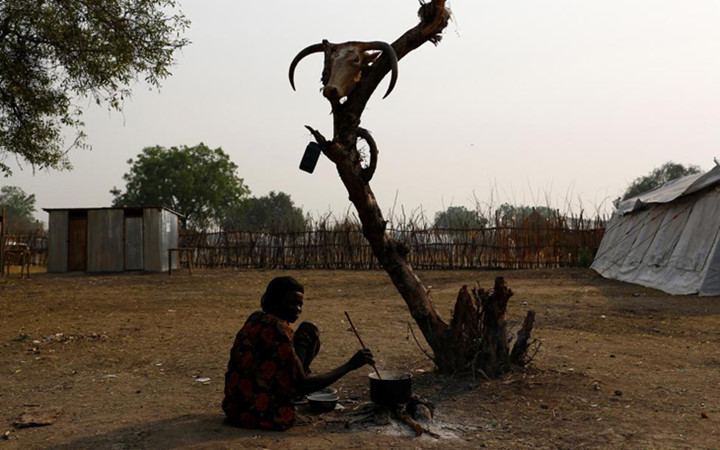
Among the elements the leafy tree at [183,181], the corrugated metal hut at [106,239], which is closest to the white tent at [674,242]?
the corrugated metal hut at [106,239]

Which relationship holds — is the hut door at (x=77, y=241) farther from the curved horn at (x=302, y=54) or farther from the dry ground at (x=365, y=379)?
the curved horn at (x=302, y=54)

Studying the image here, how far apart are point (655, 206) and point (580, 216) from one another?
381 cm

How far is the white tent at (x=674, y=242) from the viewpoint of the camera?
409 inches

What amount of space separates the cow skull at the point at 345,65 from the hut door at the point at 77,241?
16.2 m

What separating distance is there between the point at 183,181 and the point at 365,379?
112ft

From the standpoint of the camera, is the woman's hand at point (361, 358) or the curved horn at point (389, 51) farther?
the curved horn at point (389, 51)

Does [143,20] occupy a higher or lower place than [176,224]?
higher

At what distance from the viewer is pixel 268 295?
342cm

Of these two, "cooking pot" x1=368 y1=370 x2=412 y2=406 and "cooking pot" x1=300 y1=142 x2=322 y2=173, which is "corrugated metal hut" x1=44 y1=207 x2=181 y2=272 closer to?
"cooking pot" x1=300 y1=142 x2=322 y2=173

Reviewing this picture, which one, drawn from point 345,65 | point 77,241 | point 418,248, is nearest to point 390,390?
point 345,65

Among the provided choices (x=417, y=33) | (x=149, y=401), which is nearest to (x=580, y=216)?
(x=417, y=33)

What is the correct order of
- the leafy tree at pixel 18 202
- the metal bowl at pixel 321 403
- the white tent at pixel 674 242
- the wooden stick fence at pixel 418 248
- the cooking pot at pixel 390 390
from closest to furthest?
the cooking pot at pixel 390 390, the metal bowl at pixel 321 403, the white tent at pixel 674 242, the wooden stick fence at pixel 418 248, the leafy tree at pixel 18 202

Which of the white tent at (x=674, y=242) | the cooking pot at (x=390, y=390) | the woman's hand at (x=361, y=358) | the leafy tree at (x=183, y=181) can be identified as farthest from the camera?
the leafy tree at (x=183, y=181)

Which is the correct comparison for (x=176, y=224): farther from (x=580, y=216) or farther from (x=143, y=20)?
(x=580, y=216)
